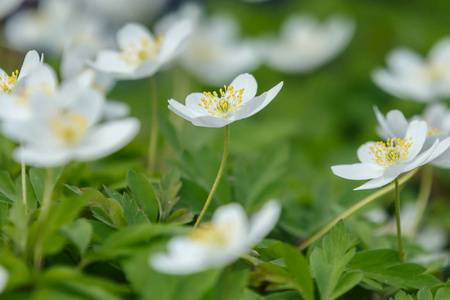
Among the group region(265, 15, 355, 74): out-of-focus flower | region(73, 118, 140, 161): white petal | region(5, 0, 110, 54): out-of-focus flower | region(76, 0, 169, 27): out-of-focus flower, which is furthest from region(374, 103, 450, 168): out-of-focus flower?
region(76, 0, 169, 27): out-of-focus flower

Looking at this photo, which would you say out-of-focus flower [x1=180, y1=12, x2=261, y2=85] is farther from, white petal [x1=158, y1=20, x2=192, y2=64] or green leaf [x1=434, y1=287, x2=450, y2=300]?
green leaf [x1=434, y1=287, x2=450, y2=300]

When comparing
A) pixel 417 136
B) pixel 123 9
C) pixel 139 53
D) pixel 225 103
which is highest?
pixel 123 9

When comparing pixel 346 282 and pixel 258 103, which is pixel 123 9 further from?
pixel 346 282

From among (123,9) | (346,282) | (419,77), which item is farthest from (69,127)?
(123,9)

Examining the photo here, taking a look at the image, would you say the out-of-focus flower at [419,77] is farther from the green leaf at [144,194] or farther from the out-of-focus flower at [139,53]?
the green leaf at [144,194]

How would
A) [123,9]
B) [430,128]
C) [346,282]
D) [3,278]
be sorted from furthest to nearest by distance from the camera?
[123,9]
[430,128]
[346,282]
[3,278]

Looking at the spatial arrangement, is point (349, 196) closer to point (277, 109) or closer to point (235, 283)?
point (235, 283)
